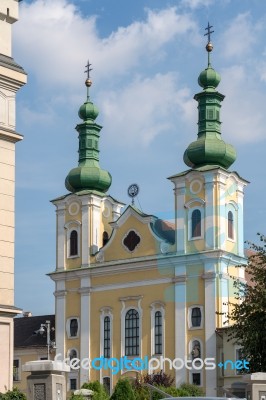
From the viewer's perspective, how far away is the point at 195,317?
5288 centimetres

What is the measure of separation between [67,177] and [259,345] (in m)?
36.7

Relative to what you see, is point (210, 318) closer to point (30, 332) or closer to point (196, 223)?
point (196, 223)

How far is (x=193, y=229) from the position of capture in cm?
5412

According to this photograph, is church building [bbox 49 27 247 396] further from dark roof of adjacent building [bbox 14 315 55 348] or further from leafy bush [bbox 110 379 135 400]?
leafy bush [bbox 110 379 135 400]

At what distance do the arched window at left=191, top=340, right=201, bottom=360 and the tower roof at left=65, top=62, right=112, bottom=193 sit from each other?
1288cm

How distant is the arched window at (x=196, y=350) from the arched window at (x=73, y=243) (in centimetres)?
1041

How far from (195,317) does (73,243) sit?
10393 millimetres

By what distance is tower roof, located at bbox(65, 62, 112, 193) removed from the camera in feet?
198

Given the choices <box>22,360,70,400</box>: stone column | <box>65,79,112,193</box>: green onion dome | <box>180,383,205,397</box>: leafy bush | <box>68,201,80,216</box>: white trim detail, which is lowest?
<box>180,383,205,397</box>: leafy bush

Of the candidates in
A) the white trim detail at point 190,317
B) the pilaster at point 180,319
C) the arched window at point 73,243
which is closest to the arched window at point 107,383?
the pilaster at point 180,319

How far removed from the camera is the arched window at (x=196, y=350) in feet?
172

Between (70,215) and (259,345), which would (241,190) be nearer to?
(70,215)

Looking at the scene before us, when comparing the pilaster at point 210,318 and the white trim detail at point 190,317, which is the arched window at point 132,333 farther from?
the pilaster at point 210,318

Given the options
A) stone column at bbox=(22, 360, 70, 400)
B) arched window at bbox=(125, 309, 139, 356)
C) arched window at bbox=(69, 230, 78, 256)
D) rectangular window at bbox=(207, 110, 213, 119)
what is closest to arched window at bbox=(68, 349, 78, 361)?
arched window at bbox=(125, 309, 139, 356)
